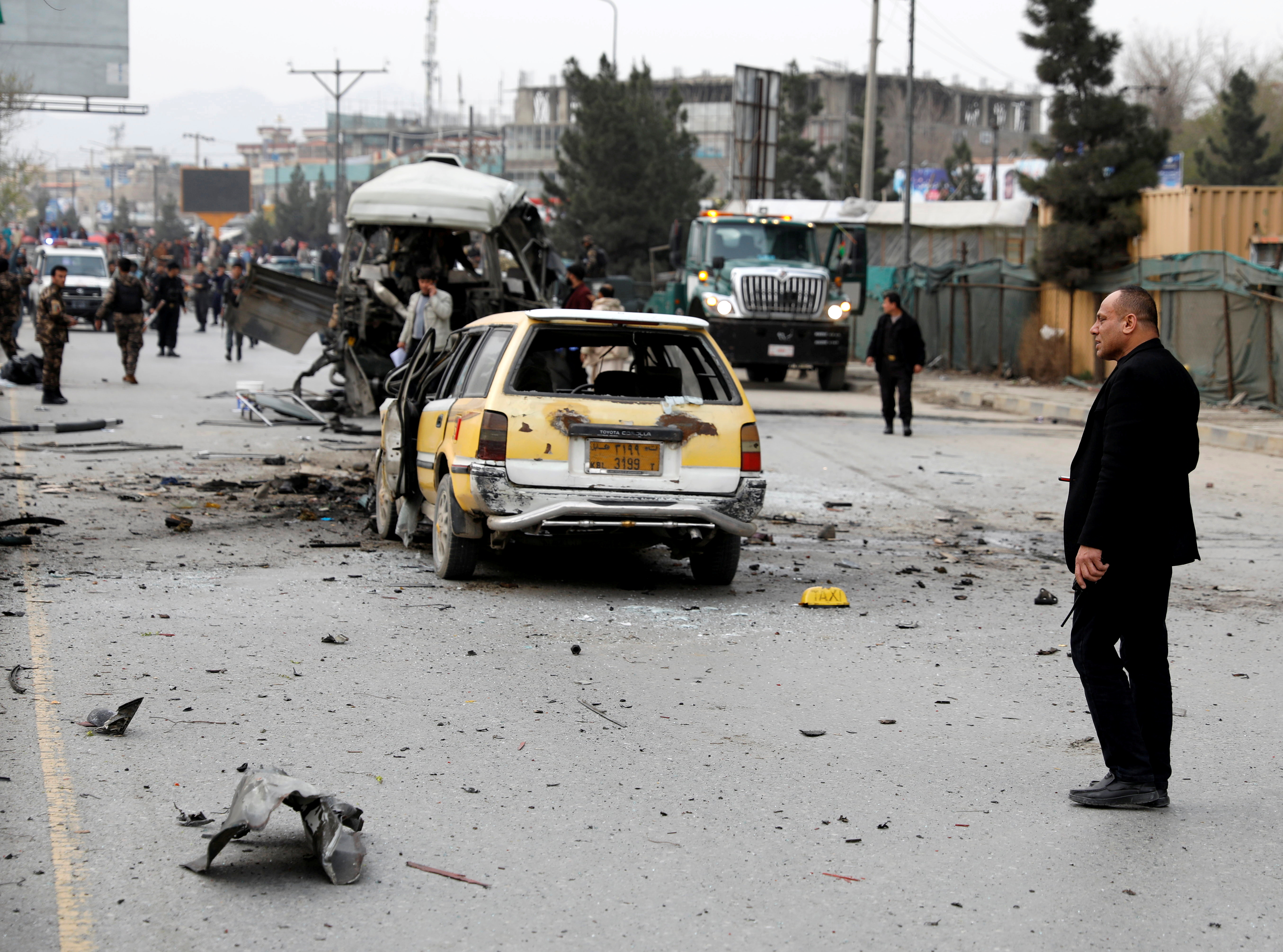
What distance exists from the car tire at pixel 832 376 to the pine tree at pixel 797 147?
35811 mm

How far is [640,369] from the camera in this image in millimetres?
8930

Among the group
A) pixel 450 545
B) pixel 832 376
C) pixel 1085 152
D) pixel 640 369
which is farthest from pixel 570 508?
pixel 1085 152

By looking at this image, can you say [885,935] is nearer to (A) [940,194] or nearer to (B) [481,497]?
(B) [481,497]

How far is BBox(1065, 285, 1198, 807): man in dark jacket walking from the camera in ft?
15.5

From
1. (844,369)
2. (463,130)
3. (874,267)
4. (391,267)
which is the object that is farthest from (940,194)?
(463,130)

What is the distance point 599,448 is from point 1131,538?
154 inches

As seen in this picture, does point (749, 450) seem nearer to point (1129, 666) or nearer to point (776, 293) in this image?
point (1129, 666)

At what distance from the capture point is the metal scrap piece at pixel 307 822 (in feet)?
13.5

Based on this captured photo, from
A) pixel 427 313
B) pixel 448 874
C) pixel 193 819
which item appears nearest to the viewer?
pixel 448 874

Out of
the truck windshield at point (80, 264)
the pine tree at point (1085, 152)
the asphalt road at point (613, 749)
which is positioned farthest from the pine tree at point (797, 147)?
the asphalt road at point (613, 749)

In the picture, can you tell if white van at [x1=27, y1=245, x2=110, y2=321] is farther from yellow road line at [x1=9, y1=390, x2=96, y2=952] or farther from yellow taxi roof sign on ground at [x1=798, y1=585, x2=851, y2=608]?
yellow road line at [x1=9, y1=390, x2=96, y2=952]

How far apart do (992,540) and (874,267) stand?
2938 centimetres

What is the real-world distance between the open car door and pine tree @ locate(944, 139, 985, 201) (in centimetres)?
4960

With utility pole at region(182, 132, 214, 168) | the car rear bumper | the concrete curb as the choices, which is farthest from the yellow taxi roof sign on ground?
utility pole at region(182, 132, 214, 168)
